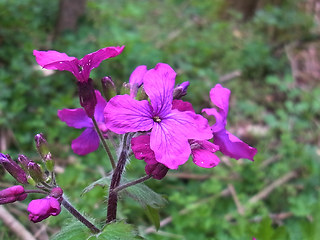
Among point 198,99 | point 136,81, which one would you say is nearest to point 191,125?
point 136,81

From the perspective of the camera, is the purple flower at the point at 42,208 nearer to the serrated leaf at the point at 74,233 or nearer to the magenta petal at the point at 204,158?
the serrated leaf at the point at 74,233

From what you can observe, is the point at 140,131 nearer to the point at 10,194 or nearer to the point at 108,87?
the point at 108,87

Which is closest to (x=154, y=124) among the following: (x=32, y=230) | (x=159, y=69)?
(x=159, y=69)

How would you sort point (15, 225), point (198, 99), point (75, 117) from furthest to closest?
point (198, 99), point (15, 225), point (75, 117)

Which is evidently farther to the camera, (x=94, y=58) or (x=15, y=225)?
(x=15, y=225)

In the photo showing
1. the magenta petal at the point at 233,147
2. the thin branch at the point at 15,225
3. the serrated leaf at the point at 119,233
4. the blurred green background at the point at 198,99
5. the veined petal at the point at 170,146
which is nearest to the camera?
the veined petal at the point at 170,146

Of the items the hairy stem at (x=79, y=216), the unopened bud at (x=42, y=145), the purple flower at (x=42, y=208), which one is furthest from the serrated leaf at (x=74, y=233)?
the unopened bud at (x=42, y=145)

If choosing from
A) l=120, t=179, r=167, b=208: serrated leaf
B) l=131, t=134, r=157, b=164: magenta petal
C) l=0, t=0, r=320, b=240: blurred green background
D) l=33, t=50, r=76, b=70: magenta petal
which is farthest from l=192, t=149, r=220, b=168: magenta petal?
l=0, t=0, r=320, b=240: blurred green background
